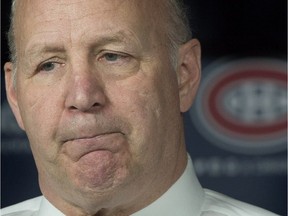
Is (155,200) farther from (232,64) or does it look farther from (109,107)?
(232,64)

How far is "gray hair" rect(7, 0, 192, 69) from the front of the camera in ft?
8.19

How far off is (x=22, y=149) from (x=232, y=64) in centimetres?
79

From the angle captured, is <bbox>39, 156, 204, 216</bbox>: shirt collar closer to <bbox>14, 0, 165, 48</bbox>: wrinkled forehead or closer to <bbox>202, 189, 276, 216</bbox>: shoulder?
<bbox>202, 189, 276, 216</bbox>: shoulder

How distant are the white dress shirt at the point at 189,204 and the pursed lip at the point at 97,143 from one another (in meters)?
0.23

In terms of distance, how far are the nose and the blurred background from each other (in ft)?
4.72

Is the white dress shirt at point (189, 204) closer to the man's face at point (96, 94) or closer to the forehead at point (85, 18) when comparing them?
the man's face at point (96, 94)

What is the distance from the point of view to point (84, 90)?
2285 millimetres

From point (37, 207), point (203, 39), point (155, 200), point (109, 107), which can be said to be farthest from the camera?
point (203, 39)

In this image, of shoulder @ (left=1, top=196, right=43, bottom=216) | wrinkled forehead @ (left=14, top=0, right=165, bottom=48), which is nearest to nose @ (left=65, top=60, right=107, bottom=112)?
wrinkled forehead @ (left=14, top=0, right=165, bottom=48)

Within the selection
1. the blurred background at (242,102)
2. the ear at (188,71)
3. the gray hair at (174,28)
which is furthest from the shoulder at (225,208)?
the blurred background at (242,102)

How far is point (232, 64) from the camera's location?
3.78 m

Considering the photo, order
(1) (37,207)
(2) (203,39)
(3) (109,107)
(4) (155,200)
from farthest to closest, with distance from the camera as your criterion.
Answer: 1. (2) (203,39)
2. (1) (37,207)
3. (4) (155,200)
4. (3) (109,107)

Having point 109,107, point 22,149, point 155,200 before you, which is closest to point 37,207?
point 155,200

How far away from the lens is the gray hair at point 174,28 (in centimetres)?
250
